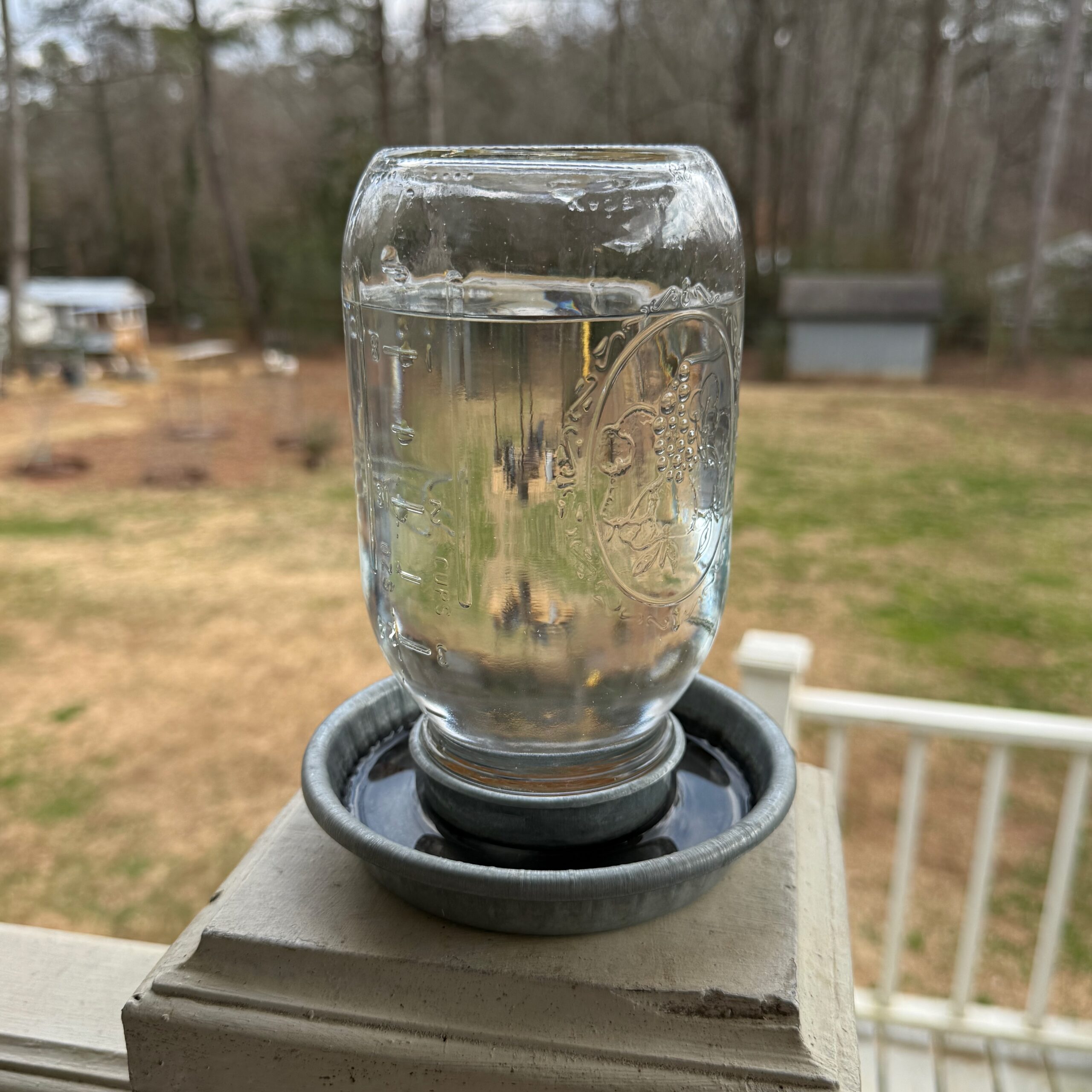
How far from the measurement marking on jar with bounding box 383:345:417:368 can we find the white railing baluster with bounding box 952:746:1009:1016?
49.8 inches

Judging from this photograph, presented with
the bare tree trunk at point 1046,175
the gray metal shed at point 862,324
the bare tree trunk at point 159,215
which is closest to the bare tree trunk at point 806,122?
the gray metal shed at point 862,324

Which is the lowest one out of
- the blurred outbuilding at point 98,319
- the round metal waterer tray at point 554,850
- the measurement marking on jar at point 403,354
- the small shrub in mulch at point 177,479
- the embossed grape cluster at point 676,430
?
the small shrub in mulch at point 177,479

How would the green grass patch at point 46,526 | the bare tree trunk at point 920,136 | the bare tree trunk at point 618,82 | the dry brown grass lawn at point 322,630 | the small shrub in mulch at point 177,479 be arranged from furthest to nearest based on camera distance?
the bare tree trunk at point 618,82 < the bare tree trunk at point 920,136 < the small shrub in mulch at point 177,479 < the green grass patch at point 46,526 < the dry brown grass lawn at point 322,630

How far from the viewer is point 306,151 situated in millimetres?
14055

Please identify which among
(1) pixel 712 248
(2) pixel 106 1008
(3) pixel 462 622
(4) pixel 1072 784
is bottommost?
(4) pixel 1072 784

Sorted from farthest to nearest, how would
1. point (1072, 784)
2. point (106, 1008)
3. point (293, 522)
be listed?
point (293, 522)
point (1072, 784)
point (106, 1008)

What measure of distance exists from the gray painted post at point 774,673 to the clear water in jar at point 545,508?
0.92 m

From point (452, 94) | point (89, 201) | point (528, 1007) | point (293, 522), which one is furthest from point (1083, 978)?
point (89, 201)

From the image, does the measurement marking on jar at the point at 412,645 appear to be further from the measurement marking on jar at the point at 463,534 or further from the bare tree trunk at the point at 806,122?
the bare tree trunk at the point at 806,122

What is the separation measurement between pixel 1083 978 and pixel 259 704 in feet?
9.86

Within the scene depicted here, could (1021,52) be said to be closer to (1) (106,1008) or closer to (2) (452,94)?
(2) (452,94)

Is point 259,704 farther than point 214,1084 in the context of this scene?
Yes

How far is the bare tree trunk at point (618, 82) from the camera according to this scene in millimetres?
11758

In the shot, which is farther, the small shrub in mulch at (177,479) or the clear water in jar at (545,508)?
the small shrub in mulch at (177,479)
